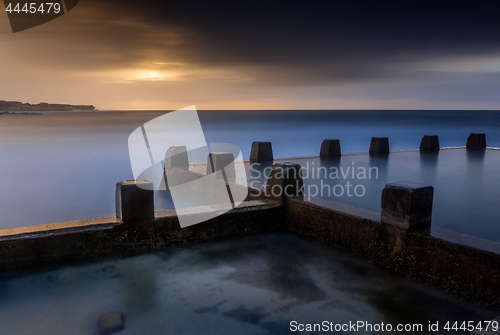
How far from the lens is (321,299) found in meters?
4.20

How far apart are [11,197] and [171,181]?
6.08 m

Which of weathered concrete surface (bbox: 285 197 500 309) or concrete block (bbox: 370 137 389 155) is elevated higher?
concrete block (bbox: 370 137 389 155)

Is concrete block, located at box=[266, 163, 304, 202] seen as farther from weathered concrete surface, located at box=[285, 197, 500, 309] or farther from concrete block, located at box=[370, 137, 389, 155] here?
concrete block, located at box=[370, 137, 389, 155]

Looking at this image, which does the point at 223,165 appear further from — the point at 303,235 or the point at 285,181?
the point at 303,235

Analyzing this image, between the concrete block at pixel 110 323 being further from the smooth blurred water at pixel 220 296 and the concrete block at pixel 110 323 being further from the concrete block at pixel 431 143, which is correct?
the concrete block at pixel 431 143

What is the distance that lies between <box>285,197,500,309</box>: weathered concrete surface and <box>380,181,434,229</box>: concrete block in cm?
13

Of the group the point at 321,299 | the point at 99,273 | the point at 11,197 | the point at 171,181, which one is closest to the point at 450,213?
the point at 321,299

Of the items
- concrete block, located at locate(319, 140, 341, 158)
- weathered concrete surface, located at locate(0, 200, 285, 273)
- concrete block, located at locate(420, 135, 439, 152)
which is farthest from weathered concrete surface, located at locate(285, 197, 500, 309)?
concrete block, located at locate(420, 135, 439, 152)

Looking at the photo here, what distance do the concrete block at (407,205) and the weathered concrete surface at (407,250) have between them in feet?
0.42

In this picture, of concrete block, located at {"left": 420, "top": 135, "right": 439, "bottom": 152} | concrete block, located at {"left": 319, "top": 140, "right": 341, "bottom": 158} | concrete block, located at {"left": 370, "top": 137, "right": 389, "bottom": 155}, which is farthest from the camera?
concrete block, located at {"left": 420, "top": 135, "right": 439, "bottom": 152}

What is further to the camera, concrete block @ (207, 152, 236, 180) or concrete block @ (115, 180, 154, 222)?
concrete block @ (207, 152, 236, 180)

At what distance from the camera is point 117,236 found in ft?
16.8

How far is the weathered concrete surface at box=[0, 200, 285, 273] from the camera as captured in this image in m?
4.57

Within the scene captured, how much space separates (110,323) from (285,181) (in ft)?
11.7
